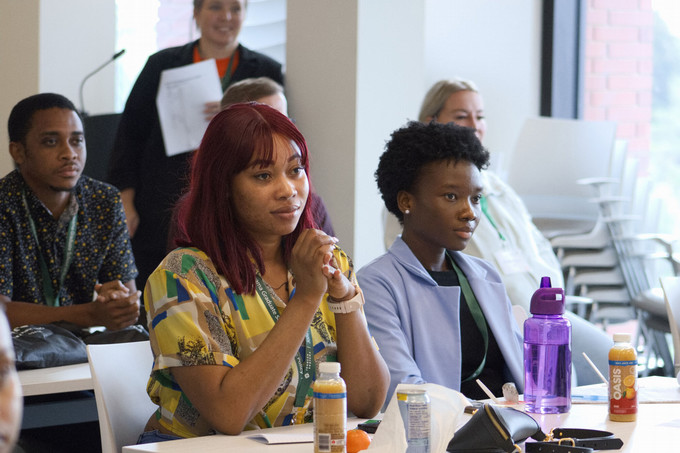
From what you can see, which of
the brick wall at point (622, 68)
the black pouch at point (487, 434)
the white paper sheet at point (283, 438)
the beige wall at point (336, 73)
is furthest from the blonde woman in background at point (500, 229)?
the brick wall at point (622, 68)

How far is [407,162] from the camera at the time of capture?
2.42 meters

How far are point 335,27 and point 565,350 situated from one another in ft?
6.87

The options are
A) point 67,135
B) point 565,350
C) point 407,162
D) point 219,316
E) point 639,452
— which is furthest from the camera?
point 67,135

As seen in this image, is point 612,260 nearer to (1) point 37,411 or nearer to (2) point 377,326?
(2) point 377,326

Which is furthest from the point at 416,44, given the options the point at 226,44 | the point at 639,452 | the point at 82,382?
the point at 639,452

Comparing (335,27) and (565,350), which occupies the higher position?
(335,27)

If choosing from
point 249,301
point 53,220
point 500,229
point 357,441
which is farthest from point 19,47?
point 357,441

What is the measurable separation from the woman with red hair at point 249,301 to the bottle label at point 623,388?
1.51 feet

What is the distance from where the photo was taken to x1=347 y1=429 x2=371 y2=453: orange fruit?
1448 millimetres

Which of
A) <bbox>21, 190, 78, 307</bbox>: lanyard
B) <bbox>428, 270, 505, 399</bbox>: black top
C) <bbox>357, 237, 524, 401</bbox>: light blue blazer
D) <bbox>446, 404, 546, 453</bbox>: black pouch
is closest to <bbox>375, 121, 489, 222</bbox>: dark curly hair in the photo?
<bbox>357, 237, 524, 401</bbox>: light blue blazer

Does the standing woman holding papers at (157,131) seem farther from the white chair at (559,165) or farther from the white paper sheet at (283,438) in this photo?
the white paper sheet at (283,438)

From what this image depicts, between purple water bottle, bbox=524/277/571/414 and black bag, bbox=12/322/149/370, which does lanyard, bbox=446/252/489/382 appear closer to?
purple water bottle, bbox=524/277/571/414

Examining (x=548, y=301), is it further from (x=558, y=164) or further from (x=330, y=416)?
(x=558, y=164)

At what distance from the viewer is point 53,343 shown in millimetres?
2436
